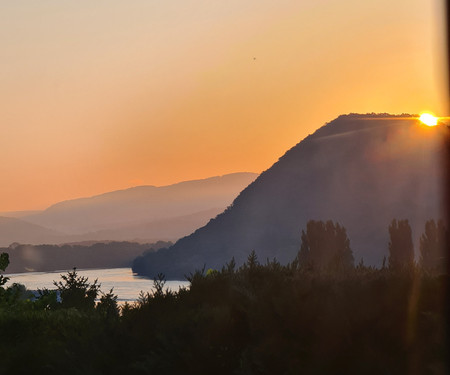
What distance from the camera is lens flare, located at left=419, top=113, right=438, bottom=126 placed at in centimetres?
1251

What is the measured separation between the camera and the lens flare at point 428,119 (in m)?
12.5

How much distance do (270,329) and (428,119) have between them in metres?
4.45

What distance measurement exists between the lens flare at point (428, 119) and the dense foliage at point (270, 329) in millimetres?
2621

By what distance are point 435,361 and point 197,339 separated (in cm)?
409

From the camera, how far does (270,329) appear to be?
44.3 ft

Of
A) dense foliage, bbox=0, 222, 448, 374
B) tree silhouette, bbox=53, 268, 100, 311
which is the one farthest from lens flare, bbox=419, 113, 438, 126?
tree silhouette, bbox=53, 268, 100, 311

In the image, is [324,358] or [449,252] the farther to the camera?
[449,252]

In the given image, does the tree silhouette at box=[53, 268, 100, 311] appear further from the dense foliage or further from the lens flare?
the lens flare

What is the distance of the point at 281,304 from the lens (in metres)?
13.6

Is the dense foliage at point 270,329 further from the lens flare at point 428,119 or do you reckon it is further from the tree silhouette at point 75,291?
the tree silhouette at point 75,291

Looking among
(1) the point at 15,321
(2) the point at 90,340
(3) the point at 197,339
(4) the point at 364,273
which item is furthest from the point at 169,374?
(1) the point at 15,321

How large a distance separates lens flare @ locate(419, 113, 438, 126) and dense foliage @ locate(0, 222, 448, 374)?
8.60 ft

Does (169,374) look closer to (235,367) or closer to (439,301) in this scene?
(235,367)

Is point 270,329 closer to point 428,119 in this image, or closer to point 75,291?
point 428,119
